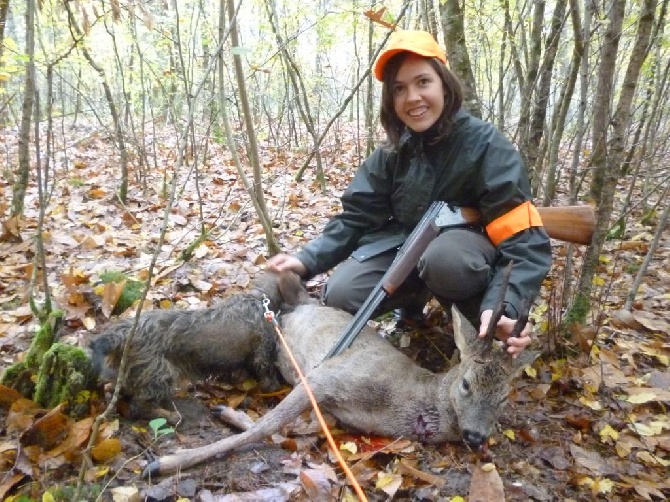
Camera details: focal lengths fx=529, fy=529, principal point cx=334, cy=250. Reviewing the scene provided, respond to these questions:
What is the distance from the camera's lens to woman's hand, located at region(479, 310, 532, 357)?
2.99 meters

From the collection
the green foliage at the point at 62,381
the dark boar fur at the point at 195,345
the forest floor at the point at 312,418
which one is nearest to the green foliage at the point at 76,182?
the forest floor at the point at 312,418

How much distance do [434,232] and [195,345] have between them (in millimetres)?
1891

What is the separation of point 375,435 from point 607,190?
2.51 metres

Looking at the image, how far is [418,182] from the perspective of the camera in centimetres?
397

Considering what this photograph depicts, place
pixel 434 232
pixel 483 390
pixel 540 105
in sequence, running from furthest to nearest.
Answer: pixel 540 105 → pixel 434 232 → pixel 483 390

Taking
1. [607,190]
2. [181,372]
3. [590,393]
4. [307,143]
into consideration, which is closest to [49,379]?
[181,372]

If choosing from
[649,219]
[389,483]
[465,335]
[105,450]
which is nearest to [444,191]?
[465,335]

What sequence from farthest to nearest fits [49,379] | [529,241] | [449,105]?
[449,105] < [529,241] < [49,379]

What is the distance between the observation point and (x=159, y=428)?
127 inches

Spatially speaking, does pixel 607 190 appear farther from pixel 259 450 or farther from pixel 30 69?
pixel 30 69

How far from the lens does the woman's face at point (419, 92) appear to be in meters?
3.66

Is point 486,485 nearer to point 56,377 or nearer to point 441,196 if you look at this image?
point 441,196


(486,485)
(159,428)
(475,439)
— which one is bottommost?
(486,485)

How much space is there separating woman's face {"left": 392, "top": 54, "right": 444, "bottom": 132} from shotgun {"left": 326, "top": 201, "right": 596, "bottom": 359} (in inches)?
25.3
